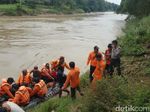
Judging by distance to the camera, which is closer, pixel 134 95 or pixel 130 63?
pixel 134 95

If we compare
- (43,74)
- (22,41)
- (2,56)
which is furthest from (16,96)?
(22,41)

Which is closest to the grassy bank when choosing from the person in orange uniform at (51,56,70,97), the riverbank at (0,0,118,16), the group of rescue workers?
the riverbank at (0,0,118,16)

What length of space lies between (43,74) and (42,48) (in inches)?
693

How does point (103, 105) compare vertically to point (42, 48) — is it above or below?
above

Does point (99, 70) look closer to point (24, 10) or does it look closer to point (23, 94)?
point (23, 94)

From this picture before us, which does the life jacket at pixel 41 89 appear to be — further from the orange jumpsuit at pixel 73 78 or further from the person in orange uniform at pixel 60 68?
the orange jumpsuit at pixel 73 78

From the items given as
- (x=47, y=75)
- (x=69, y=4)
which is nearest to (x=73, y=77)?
(x=47, y=75)

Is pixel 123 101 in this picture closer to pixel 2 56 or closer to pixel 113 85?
pixel 113 85

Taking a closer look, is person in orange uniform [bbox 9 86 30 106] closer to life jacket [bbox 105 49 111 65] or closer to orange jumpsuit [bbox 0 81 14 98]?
orange jumpsuit [bbox 0 81 14 98]

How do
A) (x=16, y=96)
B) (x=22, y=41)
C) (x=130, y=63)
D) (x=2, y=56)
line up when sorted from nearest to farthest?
(x=16, y=96) → (x=130, y=63) → (x=2, y=56) → (x=22, y=41)

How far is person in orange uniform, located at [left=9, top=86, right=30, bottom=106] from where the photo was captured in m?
11.5

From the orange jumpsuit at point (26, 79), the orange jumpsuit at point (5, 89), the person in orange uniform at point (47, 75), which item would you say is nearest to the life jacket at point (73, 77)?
the orange jumpsuit at point (5, 89)

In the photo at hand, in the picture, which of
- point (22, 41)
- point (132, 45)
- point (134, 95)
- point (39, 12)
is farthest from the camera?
point (39, 12)

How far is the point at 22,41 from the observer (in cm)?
3638
